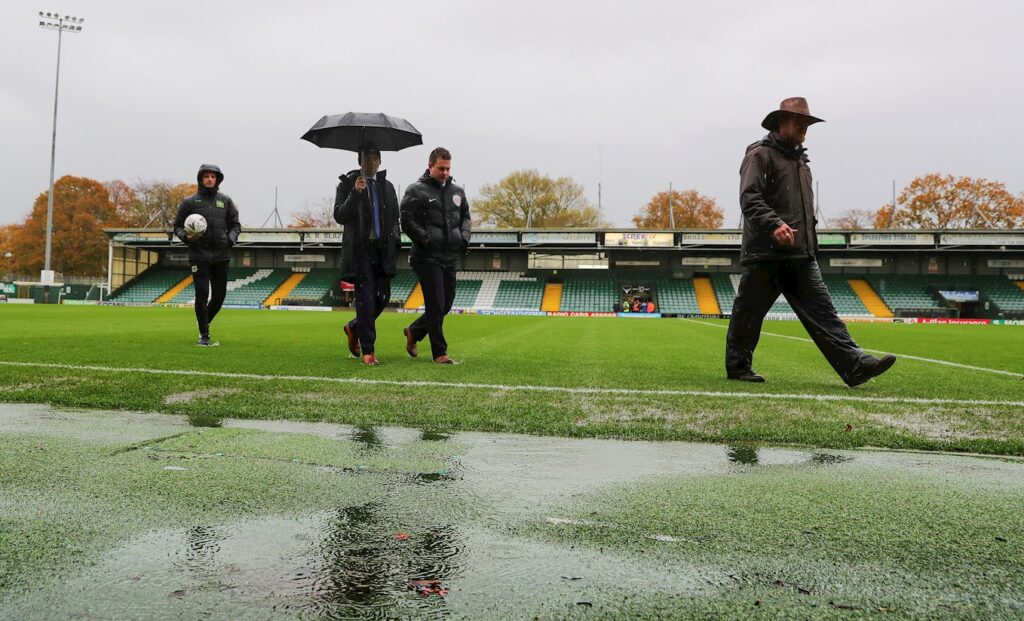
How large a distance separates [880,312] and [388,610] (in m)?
46.4

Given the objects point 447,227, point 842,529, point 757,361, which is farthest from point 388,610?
point 757,361

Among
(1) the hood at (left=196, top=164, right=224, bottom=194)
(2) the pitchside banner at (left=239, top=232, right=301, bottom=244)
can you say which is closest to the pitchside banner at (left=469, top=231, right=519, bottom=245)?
(2) the pitchside banner at (left=239, top=232, right=301, bottom=244)

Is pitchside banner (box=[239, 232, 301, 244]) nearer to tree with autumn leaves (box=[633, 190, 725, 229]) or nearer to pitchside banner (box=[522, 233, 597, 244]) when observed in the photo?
pitchside banner (box=[522, 233, 597, 244])

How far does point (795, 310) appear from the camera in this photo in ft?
17.2

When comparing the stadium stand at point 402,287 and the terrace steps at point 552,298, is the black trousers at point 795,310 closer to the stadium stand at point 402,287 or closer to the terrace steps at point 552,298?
the terrace steps at point 552,298

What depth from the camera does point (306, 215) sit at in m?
A: 72.8

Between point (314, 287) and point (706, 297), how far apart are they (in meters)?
27.9

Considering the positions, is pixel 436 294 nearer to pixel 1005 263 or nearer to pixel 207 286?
pixel 207 286

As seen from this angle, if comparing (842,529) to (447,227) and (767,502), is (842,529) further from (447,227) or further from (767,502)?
(447,227)

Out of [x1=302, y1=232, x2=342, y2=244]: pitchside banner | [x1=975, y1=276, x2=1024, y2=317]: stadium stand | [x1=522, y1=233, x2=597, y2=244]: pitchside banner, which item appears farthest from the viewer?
[x1=302, y1=232, x2=342, y2=244]: pitchside banner

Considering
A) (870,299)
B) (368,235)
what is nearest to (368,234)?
(368,235)

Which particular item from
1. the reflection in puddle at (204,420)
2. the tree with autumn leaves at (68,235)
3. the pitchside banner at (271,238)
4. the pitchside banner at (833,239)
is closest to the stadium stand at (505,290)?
the pitchside banner at (271,238)

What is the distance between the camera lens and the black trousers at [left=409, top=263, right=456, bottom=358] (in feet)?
20.0

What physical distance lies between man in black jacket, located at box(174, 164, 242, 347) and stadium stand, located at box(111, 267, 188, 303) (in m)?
43.9
